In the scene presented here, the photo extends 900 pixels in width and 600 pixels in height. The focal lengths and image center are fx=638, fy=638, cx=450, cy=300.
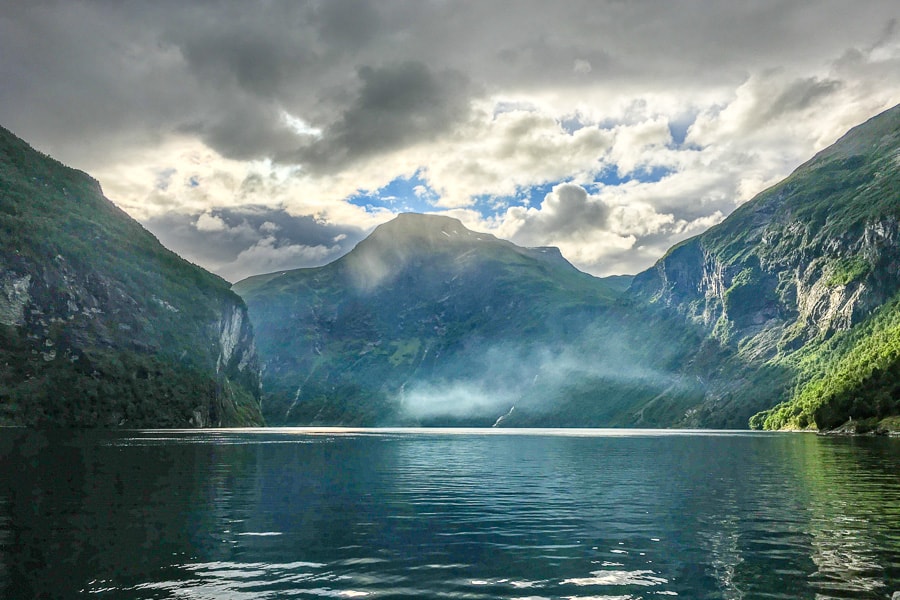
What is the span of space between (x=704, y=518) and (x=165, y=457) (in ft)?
269

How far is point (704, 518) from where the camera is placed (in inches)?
1719

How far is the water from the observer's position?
2633 centimetres

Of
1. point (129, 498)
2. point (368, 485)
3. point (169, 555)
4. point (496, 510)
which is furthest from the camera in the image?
point (368, 485)

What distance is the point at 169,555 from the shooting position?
105ft

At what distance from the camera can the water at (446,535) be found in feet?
86.4

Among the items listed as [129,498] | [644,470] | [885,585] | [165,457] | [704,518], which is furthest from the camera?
[165,457]

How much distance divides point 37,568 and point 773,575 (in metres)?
32.4

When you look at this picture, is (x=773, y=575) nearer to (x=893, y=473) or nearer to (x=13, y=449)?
(x=893, y=473)

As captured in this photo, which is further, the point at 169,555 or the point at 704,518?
the point at 704,518

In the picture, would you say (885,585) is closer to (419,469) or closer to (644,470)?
(644,470)

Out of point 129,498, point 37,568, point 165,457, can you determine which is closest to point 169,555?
point 37,568

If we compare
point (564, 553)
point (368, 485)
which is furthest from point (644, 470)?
point (564, 553)

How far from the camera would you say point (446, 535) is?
38031 millimetres

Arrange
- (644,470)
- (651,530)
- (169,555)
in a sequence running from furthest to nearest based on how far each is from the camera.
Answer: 1. (644,470)
2. (651,530)
3. (169,555)
